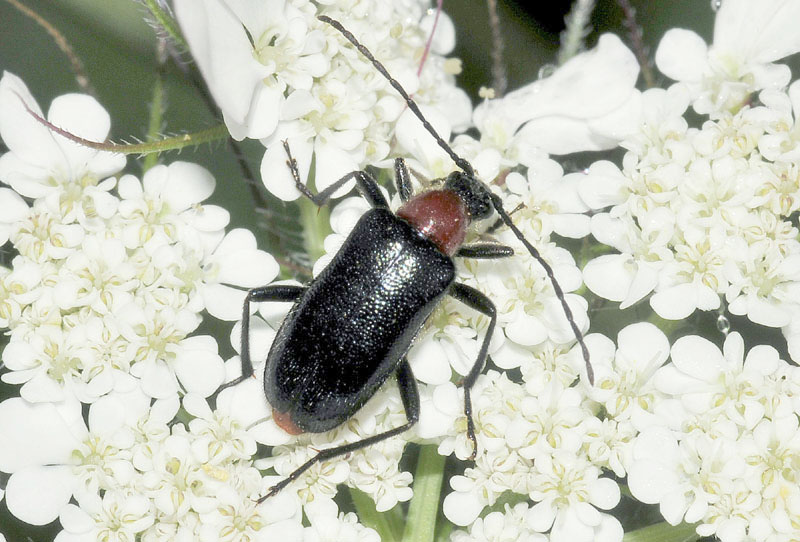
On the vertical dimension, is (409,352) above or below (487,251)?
below

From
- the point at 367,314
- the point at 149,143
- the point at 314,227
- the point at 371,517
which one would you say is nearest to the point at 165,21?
the point at 149,143

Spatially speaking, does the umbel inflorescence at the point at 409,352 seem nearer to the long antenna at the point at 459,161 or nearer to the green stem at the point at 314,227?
the long antenna at the point at 459,161

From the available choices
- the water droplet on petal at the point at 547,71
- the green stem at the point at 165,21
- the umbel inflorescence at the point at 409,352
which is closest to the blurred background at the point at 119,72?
the umbel inflorescence at the point at 409,352

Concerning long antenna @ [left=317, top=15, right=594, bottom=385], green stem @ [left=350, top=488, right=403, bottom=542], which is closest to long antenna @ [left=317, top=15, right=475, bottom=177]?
long antenna @ [left=317, top=15, right=594, bottom=385]

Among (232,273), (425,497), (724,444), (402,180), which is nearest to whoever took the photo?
(724,444)

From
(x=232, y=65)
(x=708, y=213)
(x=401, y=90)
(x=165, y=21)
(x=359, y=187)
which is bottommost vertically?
(x=359, y=187)

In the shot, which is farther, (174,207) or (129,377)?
(174,207)

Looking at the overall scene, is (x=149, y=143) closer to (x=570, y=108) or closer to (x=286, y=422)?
(x=286, y=422)

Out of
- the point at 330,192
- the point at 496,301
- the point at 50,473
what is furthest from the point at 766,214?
the point at 50,473
